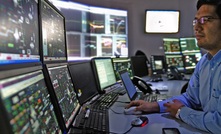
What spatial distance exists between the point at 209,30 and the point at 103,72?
1.03 m

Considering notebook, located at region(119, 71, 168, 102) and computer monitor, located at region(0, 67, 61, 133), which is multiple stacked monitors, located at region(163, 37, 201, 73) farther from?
computer monitor, located at region(0, 67, 61, 133)

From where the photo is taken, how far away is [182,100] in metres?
1.45

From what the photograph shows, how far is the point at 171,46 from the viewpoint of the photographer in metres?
3.73

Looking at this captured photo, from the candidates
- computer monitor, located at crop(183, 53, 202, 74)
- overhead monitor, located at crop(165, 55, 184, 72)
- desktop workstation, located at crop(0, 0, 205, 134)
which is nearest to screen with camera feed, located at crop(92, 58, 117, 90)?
desktop workstation, located at crop(0, 0, 205, 134)

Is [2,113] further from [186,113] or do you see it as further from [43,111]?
[186,113]

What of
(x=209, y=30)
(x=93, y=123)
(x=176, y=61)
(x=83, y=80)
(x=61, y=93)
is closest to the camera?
(x=61, y=93)

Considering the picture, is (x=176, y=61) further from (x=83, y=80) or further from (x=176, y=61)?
(x=83, y=80)

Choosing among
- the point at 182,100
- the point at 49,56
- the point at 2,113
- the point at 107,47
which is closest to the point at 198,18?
the point at 182,100

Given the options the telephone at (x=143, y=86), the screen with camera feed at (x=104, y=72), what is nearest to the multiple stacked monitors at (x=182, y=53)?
the telephone at (x=143, y=86)

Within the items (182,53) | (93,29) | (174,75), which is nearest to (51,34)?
(93,29)

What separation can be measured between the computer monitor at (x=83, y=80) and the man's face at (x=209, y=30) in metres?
0.84

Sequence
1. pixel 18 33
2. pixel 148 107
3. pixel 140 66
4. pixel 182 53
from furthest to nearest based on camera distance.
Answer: pixel 182 53, pixel 140 66, pixel 148 107, pixel 18 33

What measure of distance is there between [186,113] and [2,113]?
1.00 meters

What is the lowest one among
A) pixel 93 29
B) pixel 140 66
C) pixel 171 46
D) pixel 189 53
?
pixel 140 66
